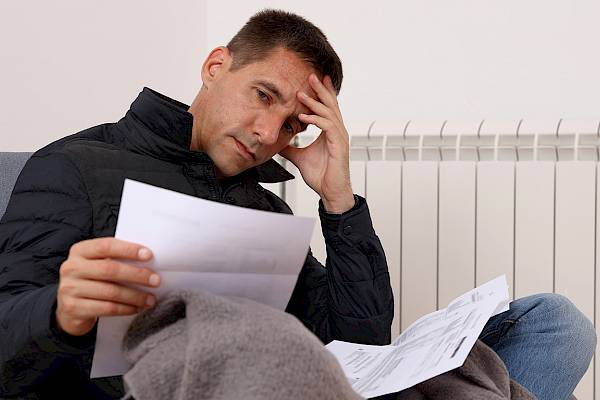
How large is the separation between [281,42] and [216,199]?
282mm

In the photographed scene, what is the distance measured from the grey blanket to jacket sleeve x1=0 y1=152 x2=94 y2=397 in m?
0.14

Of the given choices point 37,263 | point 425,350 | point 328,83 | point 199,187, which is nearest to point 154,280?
point 37,263

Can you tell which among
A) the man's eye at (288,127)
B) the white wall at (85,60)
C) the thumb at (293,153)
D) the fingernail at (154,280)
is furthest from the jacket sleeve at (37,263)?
the white wall at (85,60)

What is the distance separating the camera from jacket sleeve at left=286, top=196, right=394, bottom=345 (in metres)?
1.42

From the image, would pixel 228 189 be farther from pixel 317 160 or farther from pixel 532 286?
pixel 532 286

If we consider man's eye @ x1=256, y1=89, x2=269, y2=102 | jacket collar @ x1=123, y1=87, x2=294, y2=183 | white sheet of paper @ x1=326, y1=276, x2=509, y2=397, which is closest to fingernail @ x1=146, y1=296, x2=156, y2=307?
white sheet of paper @ x1=326, y1=276, x2=509, y2=397

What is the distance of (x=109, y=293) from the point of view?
0.75m

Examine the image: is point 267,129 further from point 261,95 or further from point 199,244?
point 199,244

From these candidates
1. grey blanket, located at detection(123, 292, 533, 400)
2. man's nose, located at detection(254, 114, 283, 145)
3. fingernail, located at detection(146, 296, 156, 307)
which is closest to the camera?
grey blanket, located at detection(123, 292, 533, 400)

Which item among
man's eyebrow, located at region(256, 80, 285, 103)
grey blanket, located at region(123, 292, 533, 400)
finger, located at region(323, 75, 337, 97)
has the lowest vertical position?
grey blanket, located at region(123, 292, 533, 400)

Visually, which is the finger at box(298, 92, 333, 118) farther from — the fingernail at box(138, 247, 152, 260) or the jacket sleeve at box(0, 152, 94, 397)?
the fingernail at box(138, 247, 152, 260)

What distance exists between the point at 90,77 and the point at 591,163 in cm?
121

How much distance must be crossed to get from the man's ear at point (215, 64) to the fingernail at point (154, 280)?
732 mm

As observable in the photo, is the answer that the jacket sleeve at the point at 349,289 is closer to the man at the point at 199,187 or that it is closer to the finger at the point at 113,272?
the man at the point at 199,187
